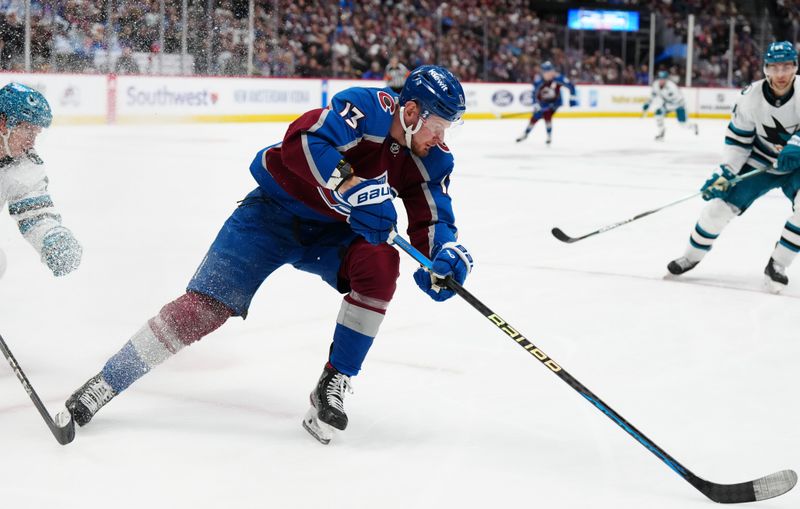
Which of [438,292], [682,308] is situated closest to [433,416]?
[438,292]

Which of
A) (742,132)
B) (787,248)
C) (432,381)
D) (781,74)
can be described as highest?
(781,74)

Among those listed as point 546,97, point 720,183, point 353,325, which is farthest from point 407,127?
point 546,97

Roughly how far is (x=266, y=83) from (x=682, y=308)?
11035 mm

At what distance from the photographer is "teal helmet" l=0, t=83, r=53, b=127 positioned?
274 centimetres

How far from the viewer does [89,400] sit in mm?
2377

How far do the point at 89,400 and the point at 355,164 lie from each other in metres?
0.83

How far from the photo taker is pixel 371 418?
8.47ft

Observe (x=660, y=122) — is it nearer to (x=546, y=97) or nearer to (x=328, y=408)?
(x=546, y=97)

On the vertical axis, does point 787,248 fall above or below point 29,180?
below

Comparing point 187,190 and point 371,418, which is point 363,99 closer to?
point 371,418

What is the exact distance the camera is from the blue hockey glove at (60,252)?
2.76 m

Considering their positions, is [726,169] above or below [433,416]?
above

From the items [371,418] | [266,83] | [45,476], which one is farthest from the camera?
[266,83]

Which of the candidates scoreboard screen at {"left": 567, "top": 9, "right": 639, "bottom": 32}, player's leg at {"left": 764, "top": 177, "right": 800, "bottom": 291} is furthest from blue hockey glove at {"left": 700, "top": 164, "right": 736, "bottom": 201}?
scoreboard screen at {"left": 567, "top": 9, "right": 639, "bottom": 32}
